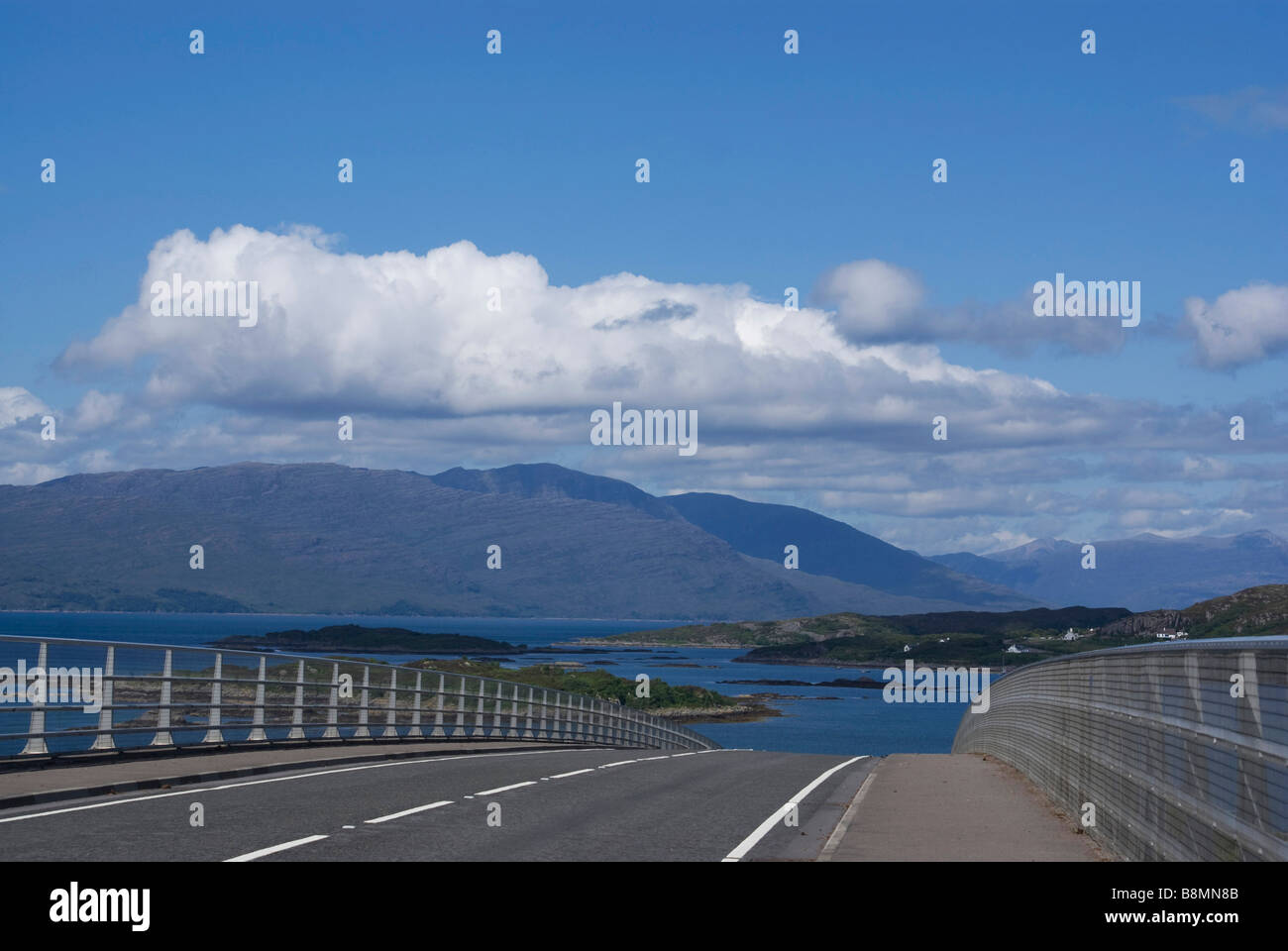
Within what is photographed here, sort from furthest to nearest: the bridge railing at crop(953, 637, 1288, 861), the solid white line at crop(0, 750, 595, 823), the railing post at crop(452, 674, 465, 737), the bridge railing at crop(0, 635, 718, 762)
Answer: the railing post at crop(452, 674, 465, 737), the bridge railing at crop(0, 635, 718, 762), the solid white line at crop(0, 750, 595, 823), the bridge railing at crop(953, 637, 1288, 861)

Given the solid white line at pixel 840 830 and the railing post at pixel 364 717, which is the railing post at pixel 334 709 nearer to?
the railing post at pixel 364 717

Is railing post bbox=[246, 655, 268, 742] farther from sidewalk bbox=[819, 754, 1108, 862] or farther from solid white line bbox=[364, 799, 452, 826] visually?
sidewalk bbox=[819, 754, 1108, 862]

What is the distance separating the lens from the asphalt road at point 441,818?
463 inches

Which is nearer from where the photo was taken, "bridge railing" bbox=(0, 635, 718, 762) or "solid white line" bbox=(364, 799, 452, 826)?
"solid white line" bbox=(364, 799, 452, 826)

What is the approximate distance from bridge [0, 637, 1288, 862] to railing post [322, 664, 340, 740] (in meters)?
0.12

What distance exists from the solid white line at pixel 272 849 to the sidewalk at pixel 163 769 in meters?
3.67

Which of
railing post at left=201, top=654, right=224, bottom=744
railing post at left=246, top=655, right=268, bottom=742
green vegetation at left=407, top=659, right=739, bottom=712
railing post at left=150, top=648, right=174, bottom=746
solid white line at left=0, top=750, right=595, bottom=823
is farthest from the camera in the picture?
green vegetation at left=407, top=659, right=739, bottom=712

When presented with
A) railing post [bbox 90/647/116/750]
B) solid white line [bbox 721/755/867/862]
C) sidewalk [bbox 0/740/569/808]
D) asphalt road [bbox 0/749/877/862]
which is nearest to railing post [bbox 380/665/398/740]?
sidewalk [bbox 0/740/569/808]

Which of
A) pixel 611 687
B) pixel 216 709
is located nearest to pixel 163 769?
pixel 216 709

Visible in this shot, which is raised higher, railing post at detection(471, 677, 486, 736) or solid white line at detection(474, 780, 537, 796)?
solid white line at detection(474, 780, 537, 796)

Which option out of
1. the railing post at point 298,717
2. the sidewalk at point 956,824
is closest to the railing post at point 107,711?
the railing post at point 298,717

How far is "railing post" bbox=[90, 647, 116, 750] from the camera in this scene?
1777 centimetres
